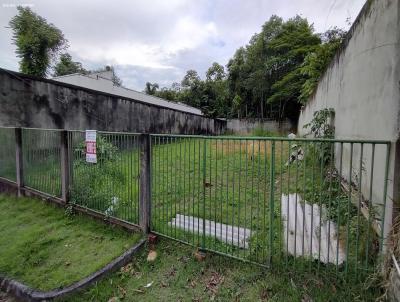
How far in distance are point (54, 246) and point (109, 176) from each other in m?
1.24

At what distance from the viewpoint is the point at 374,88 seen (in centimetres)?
289

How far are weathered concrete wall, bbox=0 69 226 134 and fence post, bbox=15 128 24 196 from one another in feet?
7.17

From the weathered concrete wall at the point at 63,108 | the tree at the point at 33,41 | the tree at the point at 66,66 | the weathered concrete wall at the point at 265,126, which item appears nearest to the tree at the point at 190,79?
the weathered concrete wall at the point at 265,126

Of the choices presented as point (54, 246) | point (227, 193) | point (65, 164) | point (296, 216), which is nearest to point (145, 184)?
point (227, 193)

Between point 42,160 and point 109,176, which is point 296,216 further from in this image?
point 42,160

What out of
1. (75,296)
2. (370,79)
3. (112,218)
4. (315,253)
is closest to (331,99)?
(370,79)

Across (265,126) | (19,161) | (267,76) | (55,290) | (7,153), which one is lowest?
(55,290)

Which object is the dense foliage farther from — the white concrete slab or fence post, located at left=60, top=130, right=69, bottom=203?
fence post, located at left=60, top=130, right=69, bottom=203

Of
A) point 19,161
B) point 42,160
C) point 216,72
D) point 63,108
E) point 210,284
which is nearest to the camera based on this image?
point 210,284

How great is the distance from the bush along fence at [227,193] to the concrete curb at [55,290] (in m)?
0.62

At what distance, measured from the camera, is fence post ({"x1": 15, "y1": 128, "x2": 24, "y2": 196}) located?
5555 mm

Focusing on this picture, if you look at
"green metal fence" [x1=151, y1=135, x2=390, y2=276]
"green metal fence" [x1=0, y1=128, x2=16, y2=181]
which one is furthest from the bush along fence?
"green metal fence" [x1=0, y1=128, x2=16, y2=181]

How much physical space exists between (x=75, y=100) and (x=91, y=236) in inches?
277

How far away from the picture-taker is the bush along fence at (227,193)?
Result: 8.16ft
